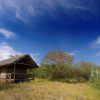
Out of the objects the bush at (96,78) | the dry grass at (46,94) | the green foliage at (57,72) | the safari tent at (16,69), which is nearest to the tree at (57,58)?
the green foliage at (57,72)

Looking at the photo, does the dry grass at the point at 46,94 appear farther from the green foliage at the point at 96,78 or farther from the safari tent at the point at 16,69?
the safari tent at the point at 16,69

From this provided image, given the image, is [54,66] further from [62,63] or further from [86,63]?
[86,63]

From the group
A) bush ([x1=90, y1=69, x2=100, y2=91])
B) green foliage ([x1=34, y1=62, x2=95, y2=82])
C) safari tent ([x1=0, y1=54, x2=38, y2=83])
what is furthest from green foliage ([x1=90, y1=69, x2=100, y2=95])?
green foliage ([x1=34, y1=62, x2=95, y2=82])

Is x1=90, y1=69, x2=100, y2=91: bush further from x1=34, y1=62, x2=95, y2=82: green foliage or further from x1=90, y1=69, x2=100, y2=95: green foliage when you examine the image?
x1=34, y1=62, x2=95, y2=82: green foliage

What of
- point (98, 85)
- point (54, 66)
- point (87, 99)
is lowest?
point (87, 99)

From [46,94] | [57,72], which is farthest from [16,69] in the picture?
[46,94]

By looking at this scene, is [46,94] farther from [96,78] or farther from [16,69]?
[16,69]

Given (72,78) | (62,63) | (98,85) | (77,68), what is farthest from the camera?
(77,68)

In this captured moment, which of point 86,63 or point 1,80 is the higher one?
point 86,63

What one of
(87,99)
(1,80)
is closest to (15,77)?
(1,80)

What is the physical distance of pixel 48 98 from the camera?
14148mm

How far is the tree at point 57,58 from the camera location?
42.3 m

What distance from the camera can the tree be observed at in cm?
4228

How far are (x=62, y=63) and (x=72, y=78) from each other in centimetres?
635
